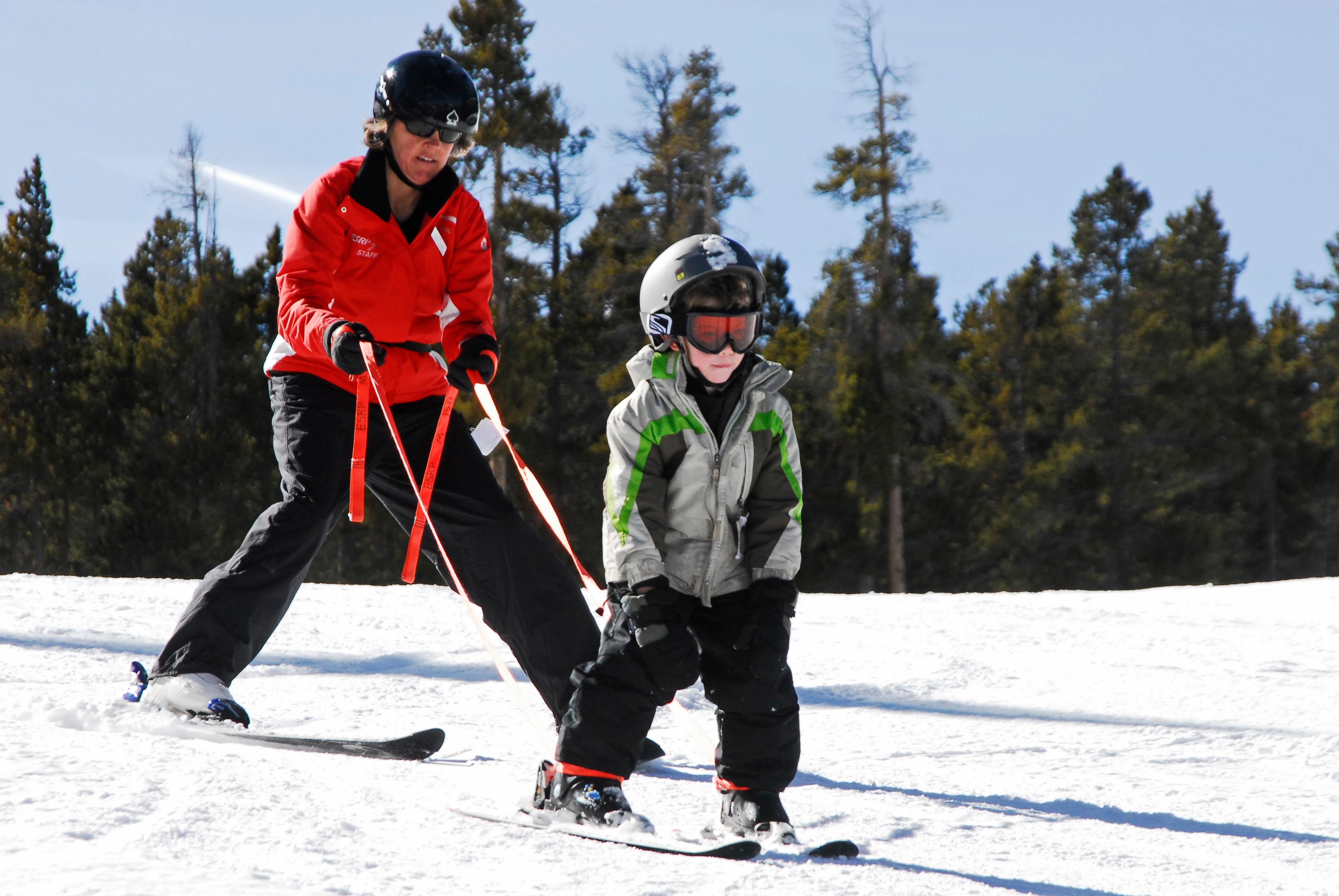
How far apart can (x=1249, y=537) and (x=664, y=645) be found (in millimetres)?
38313

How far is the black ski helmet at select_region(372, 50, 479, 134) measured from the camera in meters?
3.10

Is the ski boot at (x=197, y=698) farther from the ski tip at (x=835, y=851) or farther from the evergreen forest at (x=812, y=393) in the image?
the evergreen forest at (x=812, y=393)

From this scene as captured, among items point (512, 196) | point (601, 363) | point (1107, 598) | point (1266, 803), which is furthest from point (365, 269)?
point (601, 363)

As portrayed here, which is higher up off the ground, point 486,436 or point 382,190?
point 382,190

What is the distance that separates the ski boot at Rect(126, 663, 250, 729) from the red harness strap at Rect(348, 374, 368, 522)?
582 mm

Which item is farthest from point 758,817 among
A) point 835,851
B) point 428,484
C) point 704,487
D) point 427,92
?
point 427,92

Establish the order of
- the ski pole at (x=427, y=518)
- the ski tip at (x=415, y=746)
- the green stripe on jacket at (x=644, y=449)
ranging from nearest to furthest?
the green stripe on jacket at (x=644, y=449) → the ski pole at (x=427, y=518) → the ski tip at (x=415, y=746)

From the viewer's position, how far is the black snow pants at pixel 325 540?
3.08 m

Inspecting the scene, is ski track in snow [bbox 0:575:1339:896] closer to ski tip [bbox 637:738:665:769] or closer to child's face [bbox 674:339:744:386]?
ski tip [bbox 637:738:665:769]

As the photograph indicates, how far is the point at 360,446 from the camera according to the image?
3.13 meters

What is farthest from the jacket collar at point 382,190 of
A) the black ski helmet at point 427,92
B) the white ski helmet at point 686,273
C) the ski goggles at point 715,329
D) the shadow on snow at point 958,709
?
the shadow on snow at point 958,709

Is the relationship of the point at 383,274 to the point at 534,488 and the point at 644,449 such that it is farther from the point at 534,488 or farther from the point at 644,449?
the point at 644,449

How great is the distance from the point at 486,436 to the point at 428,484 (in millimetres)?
267

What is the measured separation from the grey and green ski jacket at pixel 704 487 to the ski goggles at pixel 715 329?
107mm
